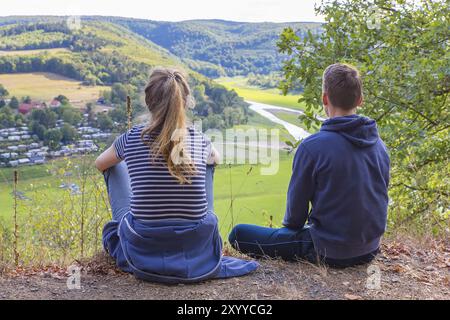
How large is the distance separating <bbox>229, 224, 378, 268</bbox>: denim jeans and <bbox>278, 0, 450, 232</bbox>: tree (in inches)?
98.5

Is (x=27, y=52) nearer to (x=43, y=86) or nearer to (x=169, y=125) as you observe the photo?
(x=43, y=86)

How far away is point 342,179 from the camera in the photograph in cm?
307

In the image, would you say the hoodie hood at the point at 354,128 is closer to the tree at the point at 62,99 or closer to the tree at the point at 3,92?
the tree at the point at 62,99

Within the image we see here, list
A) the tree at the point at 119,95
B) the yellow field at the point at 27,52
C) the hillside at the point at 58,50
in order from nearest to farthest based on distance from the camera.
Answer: the tree at the point at 119,95, the hillside at the point at 58,50, the yellow field at the point at 27,52

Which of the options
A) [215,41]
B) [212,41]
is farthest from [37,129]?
[215,41]

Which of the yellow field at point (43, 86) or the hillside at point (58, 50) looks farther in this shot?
the hillside at point (58, 50)

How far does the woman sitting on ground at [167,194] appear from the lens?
2.91 meters

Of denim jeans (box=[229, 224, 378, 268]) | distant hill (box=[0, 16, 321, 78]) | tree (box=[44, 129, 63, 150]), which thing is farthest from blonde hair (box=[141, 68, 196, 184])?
distant hill (box=[0, 16, 321, 78])

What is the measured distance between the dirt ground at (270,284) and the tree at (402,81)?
2.32 meters

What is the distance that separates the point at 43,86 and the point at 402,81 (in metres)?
31.2

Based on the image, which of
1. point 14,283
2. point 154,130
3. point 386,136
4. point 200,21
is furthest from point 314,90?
point 200,21

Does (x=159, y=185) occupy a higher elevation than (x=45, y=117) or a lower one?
higher

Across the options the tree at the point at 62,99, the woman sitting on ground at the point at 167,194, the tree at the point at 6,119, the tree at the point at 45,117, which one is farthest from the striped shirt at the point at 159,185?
the tree at the point at 62,99

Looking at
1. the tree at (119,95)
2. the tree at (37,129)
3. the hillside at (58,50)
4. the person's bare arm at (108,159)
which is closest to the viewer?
the person's bare arm at (108,159)
